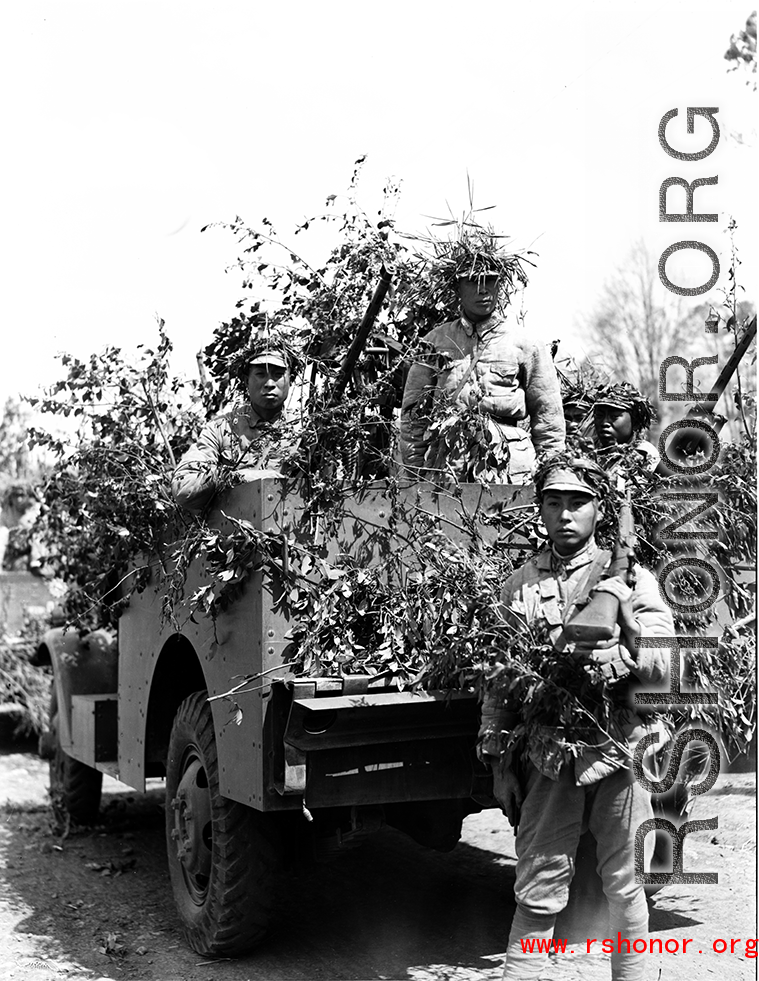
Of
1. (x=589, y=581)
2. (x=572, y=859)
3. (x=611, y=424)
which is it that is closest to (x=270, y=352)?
(x=611, y=424)

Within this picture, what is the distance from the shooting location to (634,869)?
4066mm

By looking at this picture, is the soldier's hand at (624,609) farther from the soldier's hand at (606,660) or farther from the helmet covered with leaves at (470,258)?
the helmet covered with leaves at (470,258)

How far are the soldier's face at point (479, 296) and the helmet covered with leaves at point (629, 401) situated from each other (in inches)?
34.0

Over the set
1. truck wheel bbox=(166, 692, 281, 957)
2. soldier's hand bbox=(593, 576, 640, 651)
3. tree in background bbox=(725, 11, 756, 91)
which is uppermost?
tree in background bbox=(725, 11, 756, 91)

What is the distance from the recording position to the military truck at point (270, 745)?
14.6ft

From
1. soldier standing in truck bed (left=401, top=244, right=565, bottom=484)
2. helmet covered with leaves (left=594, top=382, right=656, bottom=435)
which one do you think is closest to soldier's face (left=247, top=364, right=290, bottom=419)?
soldier standing in truck bed (left=401, top=244, right=565, bottom=484)

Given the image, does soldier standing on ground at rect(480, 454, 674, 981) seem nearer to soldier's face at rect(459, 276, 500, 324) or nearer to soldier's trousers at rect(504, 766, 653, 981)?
soldier's trousers at rect(504, 766, 653, 981)

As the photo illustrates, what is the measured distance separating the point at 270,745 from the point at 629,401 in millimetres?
2777

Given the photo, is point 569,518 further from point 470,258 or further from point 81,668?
point 81,668

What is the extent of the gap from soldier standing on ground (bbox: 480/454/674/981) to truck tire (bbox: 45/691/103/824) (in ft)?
14.5

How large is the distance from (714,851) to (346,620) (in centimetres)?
358

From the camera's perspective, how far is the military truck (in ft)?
14.6

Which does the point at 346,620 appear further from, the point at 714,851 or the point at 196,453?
the point at 714,851

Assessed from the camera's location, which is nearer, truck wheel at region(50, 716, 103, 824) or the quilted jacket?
the quilted jacket
